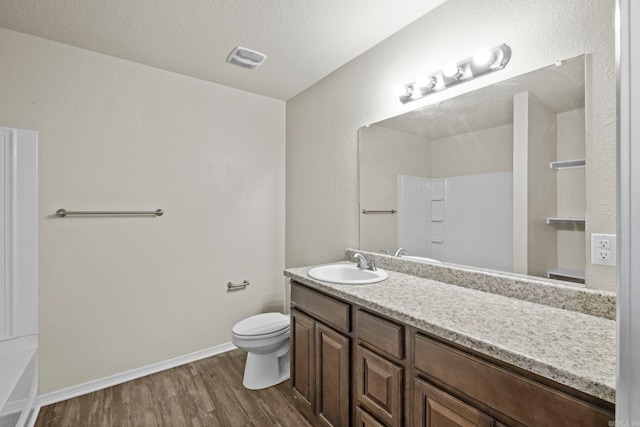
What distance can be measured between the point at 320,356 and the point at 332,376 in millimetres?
120

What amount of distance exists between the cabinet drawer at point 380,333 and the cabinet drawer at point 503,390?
0.25 feet

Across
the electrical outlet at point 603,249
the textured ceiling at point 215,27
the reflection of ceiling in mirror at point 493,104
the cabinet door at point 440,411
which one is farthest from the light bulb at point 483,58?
the cabinet door at point 440,411

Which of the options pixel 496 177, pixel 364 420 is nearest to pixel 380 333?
pixel 364 420

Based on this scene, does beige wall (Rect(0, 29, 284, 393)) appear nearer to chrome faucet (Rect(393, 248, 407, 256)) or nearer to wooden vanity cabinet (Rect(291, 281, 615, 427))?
wooden vanity cabinet (Rect(291, 281, 615, 427))

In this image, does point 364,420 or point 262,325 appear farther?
point 262,325

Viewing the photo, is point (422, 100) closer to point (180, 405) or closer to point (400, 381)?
point (400, 381)

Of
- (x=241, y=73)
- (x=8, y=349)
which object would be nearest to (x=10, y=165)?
(x=8, y=349)

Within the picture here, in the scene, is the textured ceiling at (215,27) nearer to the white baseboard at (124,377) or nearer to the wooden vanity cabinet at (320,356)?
the wooden vanity cabinet at (320,356)

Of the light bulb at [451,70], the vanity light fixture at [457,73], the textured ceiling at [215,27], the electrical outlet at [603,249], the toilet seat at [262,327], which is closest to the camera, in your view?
the electrical outlet at [603,249]

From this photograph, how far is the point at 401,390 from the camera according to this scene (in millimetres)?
1120

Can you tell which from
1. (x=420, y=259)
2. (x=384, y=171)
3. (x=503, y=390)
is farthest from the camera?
(x=384, y=171)

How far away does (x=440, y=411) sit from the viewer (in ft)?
3.22

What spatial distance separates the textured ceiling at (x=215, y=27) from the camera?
5.25ft

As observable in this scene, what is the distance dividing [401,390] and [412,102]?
1496mm
